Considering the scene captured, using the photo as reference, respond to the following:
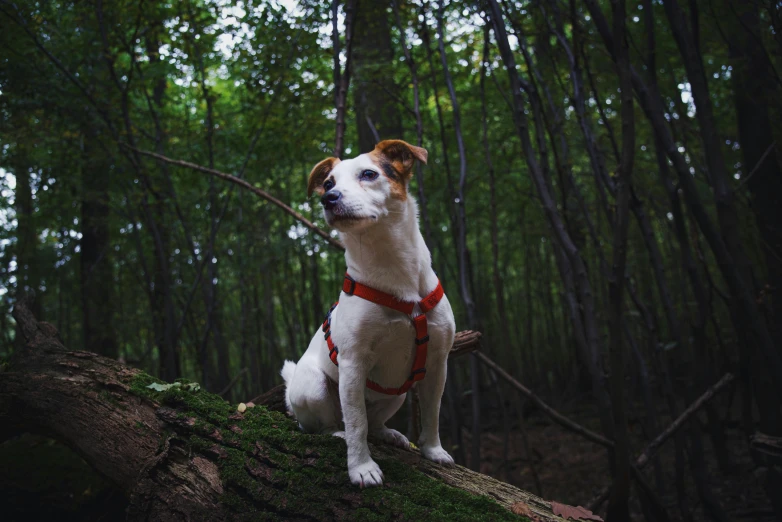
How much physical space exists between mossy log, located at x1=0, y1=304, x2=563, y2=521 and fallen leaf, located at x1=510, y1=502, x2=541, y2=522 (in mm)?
20

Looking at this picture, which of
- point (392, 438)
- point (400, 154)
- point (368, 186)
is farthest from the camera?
point (392, 438)

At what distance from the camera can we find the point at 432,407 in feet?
8.25

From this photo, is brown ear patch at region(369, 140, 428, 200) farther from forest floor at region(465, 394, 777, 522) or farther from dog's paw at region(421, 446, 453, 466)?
forest floor at region(465, 394, 777, 522)

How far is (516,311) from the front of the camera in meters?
12.6

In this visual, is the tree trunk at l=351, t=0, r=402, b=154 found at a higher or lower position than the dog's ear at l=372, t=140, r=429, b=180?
higher

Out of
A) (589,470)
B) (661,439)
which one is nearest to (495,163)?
(589,470)

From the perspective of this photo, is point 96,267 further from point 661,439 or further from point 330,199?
point 661,439

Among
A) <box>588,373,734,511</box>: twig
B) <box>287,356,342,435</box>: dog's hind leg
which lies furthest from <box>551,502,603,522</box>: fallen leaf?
<box>588,373,734,511</box>: twig

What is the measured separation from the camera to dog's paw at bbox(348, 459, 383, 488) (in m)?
2.10

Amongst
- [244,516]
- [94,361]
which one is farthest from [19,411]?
[244,516]

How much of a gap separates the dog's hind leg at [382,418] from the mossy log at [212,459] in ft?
0.39

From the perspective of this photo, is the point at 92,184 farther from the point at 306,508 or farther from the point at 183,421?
the point at 306,508

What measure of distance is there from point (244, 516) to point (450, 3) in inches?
168

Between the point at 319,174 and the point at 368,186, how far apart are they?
19.7 inches
